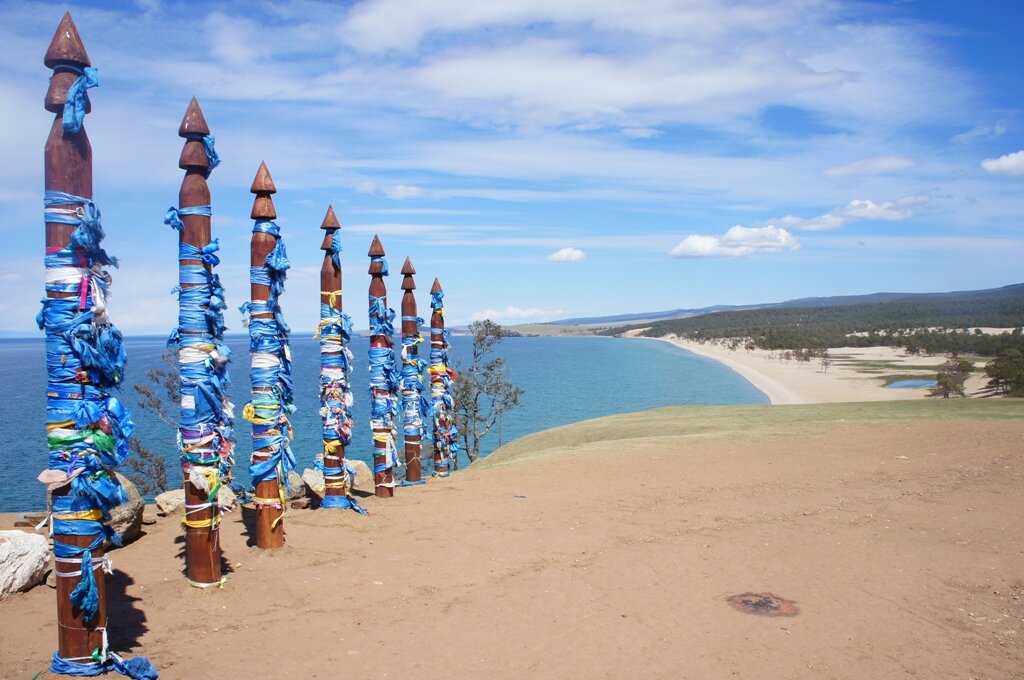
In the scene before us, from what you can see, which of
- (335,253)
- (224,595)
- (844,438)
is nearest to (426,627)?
(224,595)

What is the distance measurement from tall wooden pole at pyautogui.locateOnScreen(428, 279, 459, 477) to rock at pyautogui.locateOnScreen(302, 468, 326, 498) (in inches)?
249

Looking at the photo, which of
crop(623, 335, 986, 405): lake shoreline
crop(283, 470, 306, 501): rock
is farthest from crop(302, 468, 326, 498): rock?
crop(623, 335, 986, 405): lake shoreline

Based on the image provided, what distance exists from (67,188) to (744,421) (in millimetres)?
26555

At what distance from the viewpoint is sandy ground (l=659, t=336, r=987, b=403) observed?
6431 centimetres

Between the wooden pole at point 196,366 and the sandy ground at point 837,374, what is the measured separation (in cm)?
6051

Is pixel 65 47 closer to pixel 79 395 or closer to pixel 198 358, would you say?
pixel 79 395

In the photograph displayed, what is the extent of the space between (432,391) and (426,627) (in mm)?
13481

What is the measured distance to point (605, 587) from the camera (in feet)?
31.8

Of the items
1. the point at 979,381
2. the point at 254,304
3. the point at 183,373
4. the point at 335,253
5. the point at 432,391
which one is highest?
the point at 335,253

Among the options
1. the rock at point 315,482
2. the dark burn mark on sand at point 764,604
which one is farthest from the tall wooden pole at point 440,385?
the dark burn mark on sand at point 764,604

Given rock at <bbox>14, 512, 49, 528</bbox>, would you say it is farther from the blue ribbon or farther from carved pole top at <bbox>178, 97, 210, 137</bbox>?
the blue ribbon

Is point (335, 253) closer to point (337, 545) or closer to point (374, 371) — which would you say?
point (374, 371)

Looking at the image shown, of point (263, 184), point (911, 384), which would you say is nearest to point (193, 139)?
point (263, 184)

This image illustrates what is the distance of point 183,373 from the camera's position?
29.9 ft
